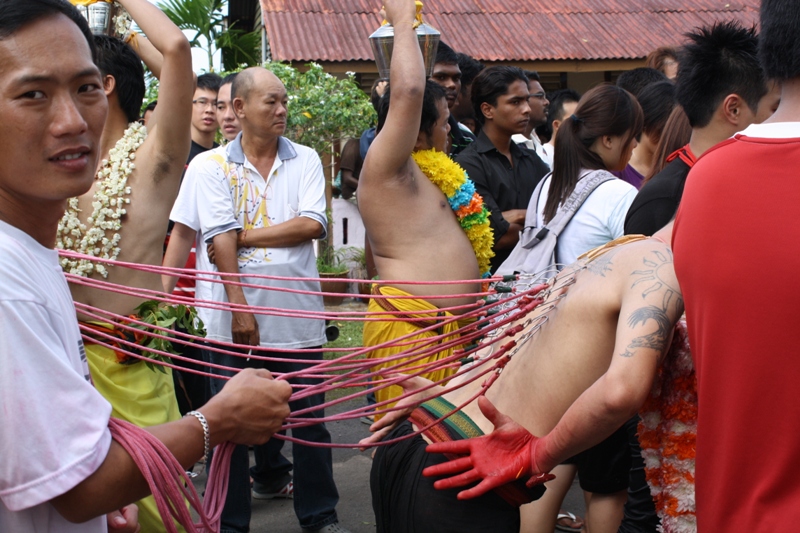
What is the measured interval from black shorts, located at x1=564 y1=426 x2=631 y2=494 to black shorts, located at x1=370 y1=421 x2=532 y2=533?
3.07 feet

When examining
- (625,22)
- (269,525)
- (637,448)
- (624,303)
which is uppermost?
(625,22)

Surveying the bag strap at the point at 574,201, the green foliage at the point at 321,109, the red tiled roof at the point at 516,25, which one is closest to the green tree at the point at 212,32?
the red tiled roof at the point at 516,25

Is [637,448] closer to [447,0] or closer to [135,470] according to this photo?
[135,470]

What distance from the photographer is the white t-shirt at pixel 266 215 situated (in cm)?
404

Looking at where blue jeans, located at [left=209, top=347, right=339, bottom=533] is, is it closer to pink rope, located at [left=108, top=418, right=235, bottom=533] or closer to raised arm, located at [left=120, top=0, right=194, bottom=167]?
raised arm, located at [left=120, top=0, right=194, bottom=167]

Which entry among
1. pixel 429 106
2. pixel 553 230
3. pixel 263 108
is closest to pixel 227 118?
pixel 263 108

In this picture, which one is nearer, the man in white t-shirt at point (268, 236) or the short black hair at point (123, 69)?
the short black hair at point (123, 69)

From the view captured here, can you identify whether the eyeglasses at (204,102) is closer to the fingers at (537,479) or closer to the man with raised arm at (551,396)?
the man with raised arm at (551,396)

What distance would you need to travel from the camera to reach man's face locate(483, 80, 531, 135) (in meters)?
4.79

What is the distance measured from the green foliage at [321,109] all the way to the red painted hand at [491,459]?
7.02 m

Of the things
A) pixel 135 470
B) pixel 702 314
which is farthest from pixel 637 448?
pixel 135 470

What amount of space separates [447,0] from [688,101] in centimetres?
1173

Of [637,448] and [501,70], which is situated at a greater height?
[501,70]

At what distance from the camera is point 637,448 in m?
2.59
